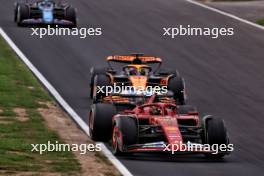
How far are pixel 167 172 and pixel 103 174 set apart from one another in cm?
154

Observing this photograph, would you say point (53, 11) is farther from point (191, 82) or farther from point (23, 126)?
point (23, 126)

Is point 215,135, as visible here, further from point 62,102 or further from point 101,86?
point 62,102

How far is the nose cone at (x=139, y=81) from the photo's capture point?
25984 mm

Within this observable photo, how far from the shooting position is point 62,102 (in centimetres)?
2781

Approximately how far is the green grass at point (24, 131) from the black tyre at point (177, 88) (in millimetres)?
3119

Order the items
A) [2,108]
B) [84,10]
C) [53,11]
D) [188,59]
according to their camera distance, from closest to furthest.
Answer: [2,108] → [188,59] → [53,11] → [84,10]

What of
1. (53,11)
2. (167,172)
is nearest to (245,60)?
(53,11)

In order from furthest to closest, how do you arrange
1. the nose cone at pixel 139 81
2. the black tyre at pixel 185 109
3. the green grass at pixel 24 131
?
the nose cone at pixel 139 81 < the black tyre at pixel 185 109 < the green grass at pixel 24 131

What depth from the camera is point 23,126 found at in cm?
2262

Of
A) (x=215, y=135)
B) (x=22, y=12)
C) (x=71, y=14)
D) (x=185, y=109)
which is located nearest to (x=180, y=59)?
(x=71, y=14)

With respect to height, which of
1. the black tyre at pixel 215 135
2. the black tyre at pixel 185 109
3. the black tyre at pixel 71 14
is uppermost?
the black tyre at pixel 71 14

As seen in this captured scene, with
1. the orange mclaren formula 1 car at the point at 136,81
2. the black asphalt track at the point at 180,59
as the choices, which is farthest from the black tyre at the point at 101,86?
the black asphalt track at the point at 180,59

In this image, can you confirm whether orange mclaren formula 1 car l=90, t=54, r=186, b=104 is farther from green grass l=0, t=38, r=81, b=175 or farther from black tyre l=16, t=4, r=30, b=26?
black tyre l=16, t=4, r=30, b=26

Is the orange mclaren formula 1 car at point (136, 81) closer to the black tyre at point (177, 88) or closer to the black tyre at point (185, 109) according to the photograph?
the black tyre at point (177, 88)
